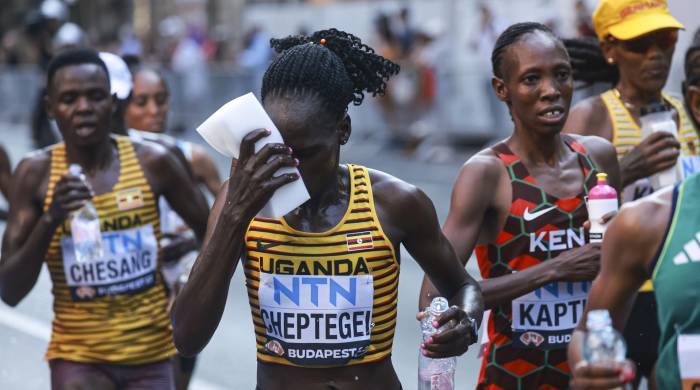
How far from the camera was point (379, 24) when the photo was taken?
65.8 ft

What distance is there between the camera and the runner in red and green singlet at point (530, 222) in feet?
16.4

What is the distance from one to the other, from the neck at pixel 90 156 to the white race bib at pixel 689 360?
3370 millimetres

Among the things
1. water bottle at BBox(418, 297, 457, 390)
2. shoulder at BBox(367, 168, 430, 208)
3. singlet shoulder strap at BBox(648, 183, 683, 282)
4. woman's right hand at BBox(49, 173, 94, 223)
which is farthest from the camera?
woman's right hand at BBox(49, 173, 94, 223)

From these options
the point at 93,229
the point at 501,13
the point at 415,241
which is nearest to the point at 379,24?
the point at 501,13

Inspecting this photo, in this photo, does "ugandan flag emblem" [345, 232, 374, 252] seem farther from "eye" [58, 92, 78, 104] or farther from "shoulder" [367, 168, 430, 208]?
"eye" [58, 92, 78, 104]

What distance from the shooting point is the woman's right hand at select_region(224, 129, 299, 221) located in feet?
12.5

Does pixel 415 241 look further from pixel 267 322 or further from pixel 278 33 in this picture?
pixel 278 33

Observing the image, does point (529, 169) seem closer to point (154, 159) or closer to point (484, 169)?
point (484, 169)

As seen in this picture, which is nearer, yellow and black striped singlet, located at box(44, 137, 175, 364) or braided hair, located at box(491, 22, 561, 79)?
braided hair, located at box(491, 22, 561, 79)

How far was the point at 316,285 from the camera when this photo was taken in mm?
4234

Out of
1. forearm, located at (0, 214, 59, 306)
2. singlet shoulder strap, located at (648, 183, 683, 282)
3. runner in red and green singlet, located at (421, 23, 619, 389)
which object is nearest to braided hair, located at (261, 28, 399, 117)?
runner in red and green singlet, located at (421, 23, 619, 389)

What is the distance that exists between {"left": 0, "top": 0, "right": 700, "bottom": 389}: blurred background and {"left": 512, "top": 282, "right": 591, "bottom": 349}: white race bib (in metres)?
3.14

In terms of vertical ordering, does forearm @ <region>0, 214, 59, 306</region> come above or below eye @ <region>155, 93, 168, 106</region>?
below

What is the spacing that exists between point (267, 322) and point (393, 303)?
1.41 ft
